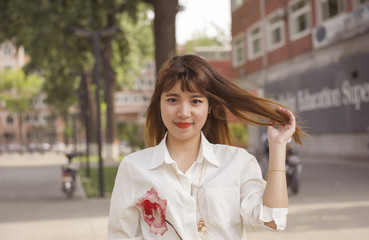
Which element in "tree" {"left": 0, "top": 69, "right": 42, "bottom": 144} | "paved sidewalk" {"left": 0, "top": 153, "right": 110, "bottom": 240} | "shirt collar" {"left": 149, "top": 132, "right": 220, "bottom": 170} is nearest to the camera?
"shirt collar" {"left": 149, "top": 132, "right": 220, "bottom": 170}

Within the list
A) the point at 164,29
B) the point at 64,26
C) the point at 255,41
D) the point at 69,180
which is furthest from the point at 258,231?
the point at 255,41

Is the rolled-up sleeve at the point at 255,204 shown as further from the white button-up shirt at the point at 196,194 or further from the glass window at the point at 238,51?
the glass window at the point at 238,51

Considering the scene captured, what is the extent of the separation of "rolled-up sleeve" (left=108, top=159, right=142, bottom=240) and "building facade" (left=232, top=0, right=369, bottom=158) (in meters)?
14.3

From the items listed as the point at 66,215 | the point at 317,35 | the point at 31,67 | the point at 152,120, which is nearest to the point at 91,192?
the point at 66,215

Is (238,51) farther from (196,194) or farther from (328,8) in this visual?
(196,194)

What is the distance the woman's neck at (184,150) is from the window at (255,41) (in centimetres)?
2901

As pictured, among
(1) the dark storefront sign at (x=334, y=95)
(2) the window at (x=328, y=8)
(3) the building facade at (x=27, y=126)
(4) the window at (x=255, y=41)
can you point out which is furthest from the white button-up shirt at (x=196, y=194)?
(3) the building facade at (x=27, y=126)

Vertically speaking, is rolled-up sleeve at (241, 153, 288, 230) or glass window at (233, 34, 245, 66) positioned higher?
glass window at (233, 34, 245, 66)

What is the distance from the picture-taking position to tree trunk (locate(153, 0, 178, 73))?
1121 centimetres

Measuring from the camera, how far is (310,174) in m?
16.1

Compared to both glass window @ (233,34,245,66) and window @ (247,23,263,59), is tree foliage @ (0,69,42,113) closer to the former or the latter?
glass window @ (233,34,245,66)

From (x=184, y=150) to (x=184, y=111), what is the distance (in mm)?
208

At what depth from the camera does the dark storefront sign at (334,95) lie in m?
20.4

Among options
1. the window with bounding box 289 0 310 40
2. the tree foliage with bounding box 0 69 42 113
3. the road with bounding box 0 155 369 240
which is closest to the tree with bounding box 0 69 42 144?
the tree foliage with bounding box 0 69 42 113
